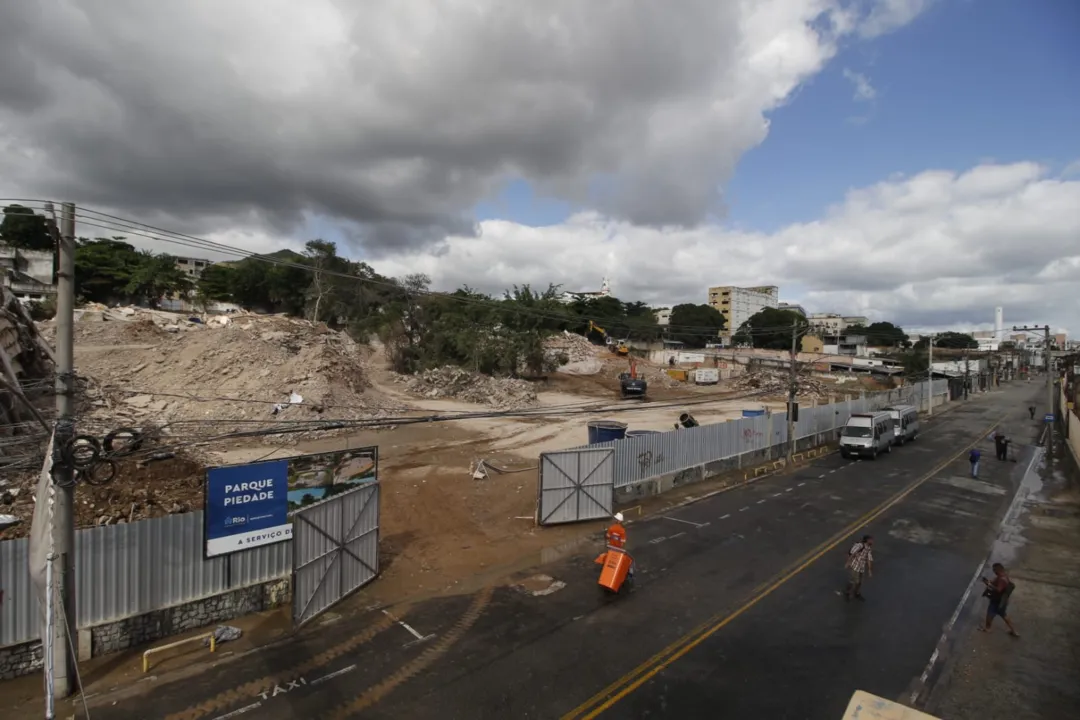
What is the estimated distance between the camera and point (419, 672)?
8969 mm

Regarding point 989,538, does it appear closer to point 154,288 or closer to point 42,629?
point 42,629

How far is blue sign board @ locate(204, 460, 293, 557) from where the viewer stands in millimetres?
10508

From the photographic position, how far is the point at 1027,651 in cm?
1023

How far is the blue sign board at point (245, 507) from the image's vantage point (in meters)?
10.5

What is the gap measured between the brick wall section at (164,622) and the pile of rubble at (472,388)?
3269 centimetres

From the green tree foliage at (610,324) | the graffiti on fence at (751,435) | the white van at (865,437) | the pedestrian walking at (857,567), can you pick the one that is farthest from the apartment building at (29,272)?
the pedestrian walking at (857,567)

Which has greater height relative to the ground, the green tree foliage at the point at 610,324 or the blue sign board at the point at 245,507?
the green tree foliage at the point at 610,324

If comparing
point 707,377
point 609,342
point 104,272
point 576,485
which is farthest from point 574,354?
point 104,272

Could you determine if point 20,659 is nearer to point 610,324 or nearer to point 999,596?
point 999,596

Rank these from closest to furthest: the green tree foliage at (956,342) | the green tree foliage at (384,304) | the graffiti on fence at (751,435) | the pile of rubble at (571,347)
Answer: the graffiti on fence at (751,435)
the green tree foliage at (384,304)
the pile of rubble at (571,347)
the green tree foliage at (956,342)

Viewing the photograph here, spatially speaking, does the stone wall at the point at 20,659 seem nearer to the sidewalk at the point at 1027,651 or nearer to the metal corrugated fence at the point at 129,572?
the metal corrugated fence at the point at 129,572

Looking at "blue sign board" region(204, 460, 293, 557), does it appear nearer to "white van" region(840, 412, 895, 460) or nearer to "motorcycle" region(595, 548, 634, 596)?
"motorcycle" region(595, 548, 634, 596)

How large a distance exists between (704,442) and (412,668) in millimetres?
17104

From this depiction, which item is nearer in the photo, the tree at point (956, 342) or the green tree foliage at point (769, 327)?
the green tree foliage at point (769, 327)
